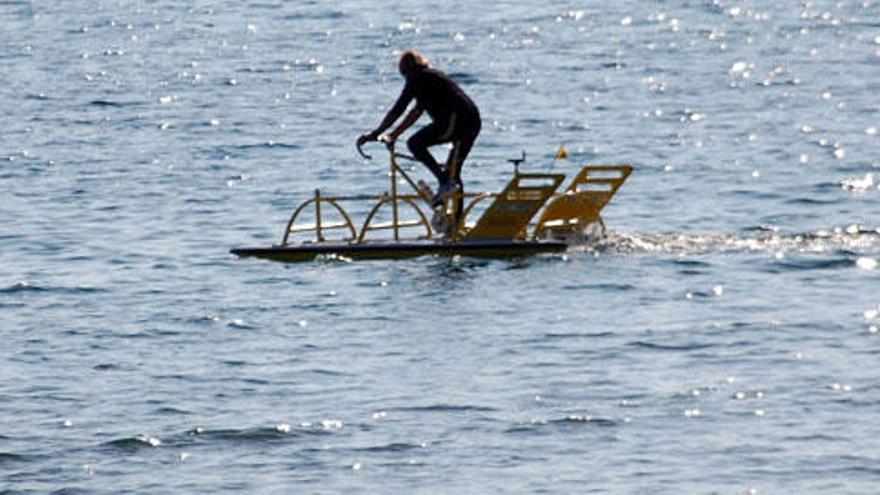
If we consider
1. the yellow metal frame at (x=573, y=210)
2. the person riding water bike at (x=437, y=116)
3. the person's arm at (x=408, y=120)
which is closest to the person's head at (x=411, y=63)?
the person riding water bike at (x=437, y=116)

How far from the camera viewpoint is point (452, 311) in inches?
903

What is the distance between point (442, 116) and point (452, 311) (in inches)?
99.6

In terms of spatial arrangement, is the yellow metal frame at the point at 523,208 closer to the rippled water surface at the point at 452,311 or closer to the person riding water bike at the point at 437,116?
the person riding water bike at the point at 437,116

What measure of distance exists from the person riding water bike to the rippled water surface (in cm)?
97

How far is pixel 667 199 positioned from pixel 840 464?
555 inches

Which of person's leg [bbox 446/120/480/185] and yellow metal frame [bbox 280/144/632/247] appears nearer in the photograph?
yellow metal frame [bbox 280/144/632/247]

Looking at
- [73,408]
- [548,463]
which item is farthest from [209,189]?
[548,463]

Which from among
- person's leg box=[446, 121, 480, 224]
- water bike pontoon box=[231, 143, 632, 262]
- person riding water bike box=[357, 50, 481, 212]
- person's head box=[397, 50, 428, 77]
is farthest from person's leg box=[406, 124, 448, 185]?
person's head box=[397, 50, 428, 77]

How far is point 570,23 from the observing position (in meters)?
59.2

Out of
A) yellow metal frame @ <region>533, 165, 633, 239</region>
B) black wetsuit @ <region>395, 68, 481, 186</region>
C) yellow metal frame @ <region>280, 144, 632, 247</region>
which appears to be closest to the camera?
yellow metal frame @ <region>280, 144, 632, 247</region>

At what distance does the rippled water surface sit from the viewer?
1781 cm

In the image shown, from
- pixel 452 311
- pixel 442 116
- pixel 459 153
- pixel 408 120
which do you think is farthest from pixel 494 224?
pixel 452 311

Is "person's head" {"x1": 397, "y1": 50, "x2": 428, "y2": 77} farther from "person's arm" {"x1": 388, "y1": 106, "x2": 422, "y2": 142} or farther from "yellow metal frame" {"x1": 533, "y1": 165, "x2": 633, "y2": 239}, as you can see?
"yellow metal frame" {"x1": 533, "y1": 165, "x2": 633, "y2": 239}

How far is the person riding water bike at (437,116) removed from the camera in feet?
80.4
